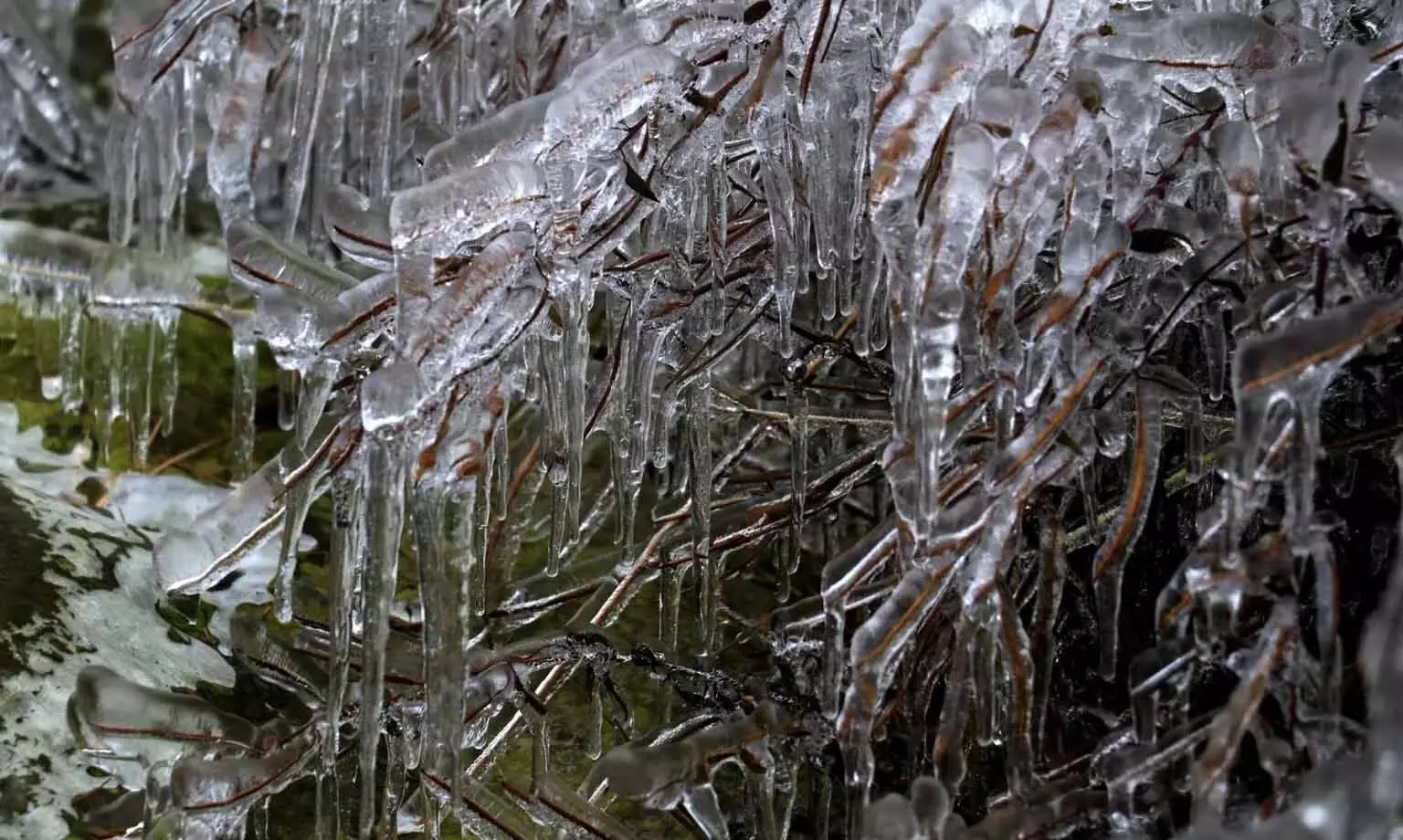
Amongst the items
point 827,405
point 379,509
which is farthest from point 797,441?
point 379,509

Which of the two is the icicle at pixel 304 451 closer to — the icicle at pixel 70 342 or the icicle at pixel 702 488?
the icicle at pixel 702 488

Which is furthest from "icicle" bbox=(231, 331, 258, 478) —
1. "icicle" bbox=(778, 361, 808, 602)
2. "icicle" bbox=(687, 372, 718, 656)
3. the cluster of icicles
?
"icicle" bbox=(778, 361, 808, 602)

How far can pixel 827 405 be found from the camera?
89.1 inches

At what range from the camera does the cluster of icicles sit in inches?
55.7

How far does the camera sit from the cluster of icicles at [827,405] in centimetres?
141

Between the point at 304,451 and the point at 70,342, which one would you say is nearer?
the point at 304,451

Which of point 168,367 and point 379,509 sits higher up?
point 379,509

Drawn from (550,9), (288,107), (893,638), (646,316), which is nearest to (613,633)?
(646,316)

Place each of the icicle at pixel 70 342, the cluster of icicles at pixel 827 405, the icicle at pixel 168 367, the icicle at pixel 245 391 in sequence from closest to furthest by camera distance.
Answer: the cluster of icicles at pixel 827 405
the icicle at pixel 245 391
the icicle at pixel 168 367
the icicle at pixel 70 342

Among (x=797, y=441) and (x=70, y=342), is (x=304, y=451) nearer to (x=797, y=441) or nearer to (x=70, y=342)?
(x=797, y=441)

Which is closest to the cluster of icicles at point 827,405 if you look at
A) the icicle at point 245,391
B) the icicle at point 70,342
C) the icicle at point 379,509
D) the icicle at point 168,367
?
the icicle at point 379,509

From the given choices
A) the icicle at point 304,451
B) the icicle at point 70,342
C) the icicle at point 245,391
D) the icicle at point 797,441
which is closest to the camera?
the icicle at point 304,451

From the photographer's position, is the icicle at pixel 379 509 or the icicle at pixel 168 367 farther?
the icicle at pixel 168 367

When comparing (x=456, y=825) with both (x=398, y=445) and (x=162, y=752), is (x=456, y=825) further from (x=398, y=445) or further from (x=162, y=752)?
(x=398, y=445)
